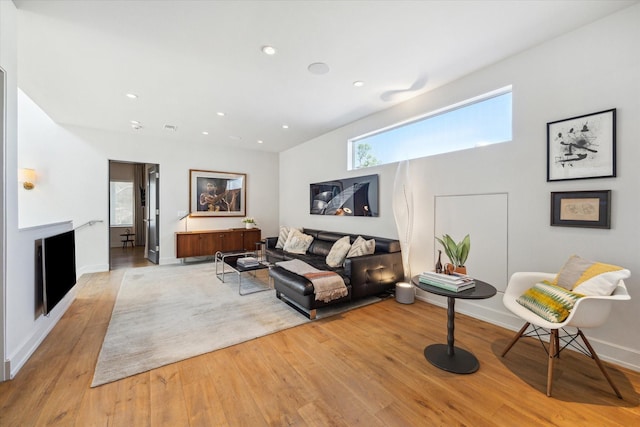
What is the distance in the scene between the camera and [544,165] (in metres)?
2.55

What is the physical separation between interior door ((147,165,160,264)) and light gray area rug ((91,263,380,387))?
1463mm

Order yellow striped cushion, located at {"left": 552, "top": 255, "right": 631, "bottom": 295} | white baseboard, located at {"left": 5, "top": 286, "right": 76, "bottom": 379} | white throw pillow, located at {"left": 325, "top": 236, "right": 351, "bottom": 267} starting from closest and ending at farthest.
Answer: yellow striped cushion, located at {"left": 552, "top": 255, "right": 631, "bottom": 295}, white baseboard, located at {"left": 5, "top": 286, "right": 76, "bottom": 379}, white throw pillow, located at {"left": 325, "top": 236, "right": 351, "bottom": 267}

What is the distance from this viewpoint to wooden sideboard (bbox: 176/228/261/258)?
5.71 m

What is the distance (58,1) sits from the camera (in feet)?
6.56

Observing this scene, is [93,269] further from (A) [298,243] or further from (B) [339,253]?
(B) [339,253]

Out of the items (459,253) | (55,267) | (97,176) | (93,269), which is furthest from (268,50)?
(93,269)

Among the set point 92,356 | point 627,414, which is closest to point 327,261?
point 92,356

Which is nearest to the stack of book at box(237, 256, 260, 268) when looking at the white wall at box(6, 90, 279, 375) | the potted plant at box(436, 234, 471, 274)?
the white wall at box(6, 90, 279, 375)

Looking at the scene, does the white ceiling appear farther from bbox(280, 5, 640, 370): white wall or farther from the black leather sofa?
the black leather sofa

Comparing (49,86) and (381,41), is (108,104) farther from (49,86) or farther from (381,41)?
(381,41)

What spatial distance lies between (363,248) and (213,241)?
12.6ft

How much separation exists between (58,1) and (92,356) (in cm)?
291

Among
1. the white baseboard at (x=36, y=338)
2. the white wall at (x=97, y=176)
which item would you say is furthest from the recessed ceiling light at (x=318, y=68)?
the white baseboard at (x=36, y=338)

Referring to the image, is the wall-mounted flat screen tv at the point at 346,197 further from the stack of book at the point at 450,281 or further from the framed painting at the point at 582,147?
the framed painting at the point at 582,147
